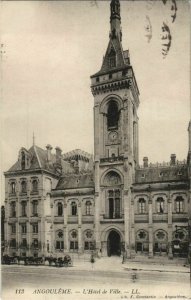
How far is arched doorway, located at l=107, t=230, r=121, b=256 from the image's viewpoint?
22359mm

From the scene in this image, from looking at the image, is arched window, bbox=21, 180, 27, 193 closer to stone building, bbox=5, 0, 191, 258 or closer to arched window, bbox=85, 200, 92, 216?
stone building, bbox=5, 0, 191, 258

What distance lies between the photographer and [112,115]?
74.3ft

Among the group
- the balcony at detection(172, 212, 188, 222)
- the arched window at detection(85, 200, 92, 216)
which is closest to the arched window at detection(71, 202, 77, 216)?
the arched window at detection(85, 200, 92, 216)

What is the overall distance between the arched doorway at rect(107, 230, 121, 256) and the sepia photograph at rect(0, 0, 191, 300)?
0.07 metres

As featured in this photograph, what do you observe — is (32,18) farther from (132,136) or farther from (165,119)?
(132,136)

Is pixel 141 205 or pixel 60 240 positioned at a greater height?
pixel 141 205

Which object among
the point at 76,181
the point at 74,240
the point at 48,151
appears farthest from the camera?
the point at 76,181

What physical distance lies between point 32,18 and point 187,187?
1283cm

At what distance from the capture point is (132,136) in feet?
70.6

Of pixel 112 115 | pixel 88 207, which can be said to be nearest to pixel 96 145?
pixel 112 115

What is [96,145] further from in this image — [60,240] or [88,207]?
[60,240]

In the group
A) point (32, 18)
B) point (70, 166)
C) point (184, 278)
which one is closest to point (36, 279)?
point (184, 278)

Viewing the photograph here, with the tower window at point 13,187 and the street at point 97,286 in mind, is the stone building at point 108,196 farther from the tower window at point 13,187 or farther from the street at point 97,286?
the street at point 97,286

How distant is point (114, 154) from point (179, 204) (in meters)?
5.17
